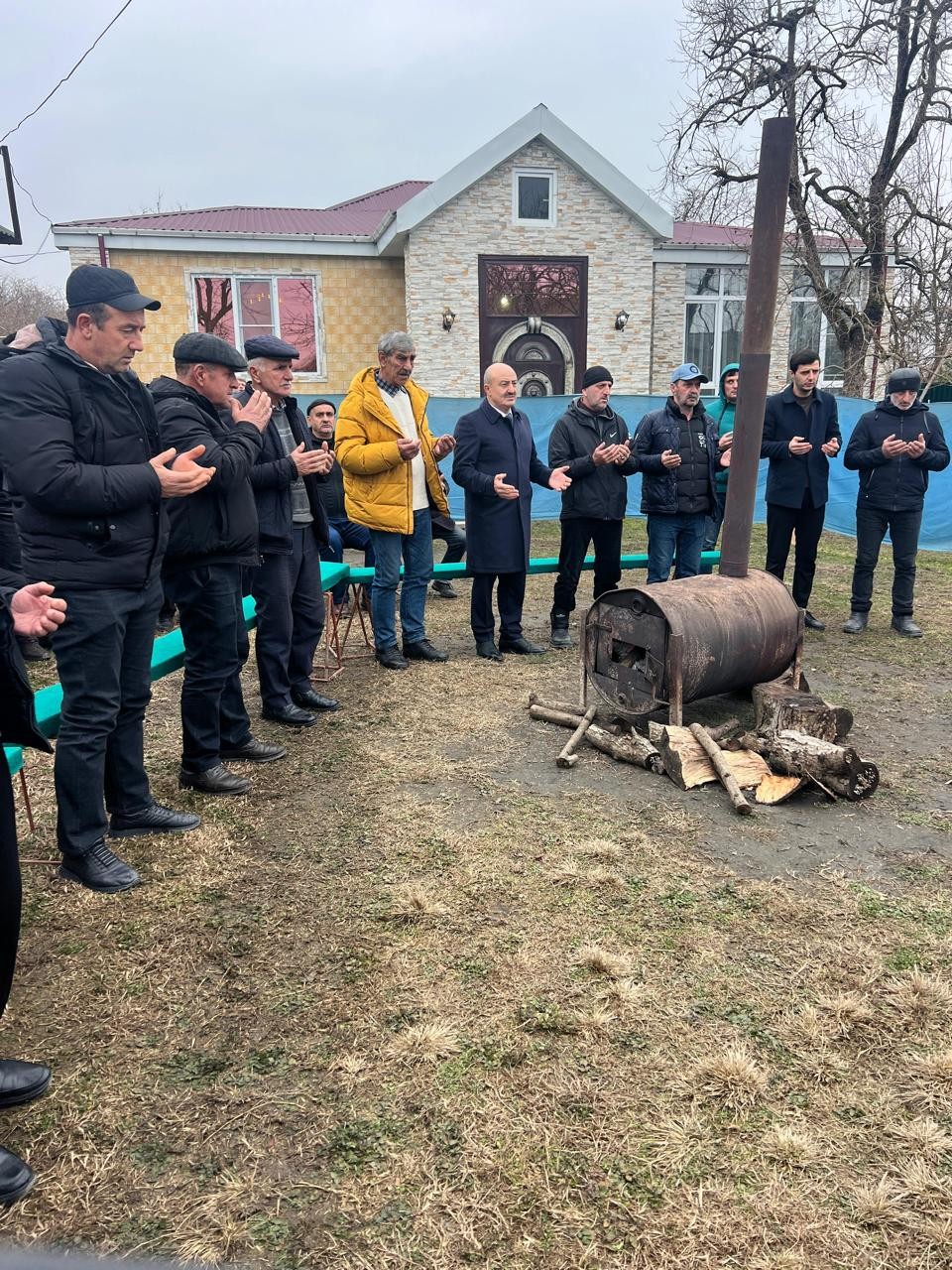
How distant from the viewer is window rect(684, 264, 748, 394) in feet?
55.5

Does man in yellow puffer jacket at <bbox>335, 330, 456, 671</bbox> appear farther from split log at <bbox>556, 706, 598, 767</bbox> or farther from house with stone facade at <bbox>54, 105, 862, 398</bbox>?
house with stone facade at <bbox>54, 105, 862, 398</bbox>

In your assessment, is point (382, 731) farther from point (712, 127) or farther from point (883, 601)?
point (712, 127)

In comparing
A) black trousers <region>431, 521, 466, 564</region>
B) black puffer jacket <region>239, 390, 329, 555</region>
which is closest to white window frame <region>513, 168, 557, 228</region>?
black trousers <region>431, 521, 466, 564</region>

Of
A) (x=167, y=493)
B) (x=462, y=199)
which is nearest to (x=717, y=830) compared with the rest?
(x=167, y=493)

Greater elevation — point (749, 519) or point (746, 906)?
point (749, 519)

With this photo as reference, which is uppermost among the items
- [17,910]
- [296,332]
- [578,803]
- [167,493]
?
[296,332]

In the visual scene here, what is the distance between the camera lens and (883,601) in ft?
25.4

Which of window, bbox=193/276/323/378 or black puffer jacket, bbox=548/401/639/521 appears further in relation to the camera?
window, bbox=193/276/323/378

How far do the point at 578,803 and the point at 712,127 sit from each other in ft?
58.8

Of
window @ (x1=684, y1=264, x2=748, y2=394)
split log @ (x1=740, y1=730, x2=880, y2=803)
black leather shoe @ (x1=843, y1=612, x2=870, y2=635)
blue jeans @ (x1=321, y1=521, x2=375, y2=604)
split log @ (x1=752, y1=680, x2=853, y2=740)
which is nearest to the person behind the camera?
split log @ (x1=740, y1=730, x2=880, y2=803)

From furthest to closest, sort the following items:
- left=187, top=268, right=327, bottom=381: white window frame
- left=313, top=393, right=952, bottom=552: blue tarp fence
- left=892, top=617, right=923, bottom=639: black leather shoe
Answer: left=187, top=268, right=327, bottom=381: white window frame
left=313, top=393, right=952, bottom=552: blue tarp fence
left=892, top=617, right=923, bottom=639: black leather shoe

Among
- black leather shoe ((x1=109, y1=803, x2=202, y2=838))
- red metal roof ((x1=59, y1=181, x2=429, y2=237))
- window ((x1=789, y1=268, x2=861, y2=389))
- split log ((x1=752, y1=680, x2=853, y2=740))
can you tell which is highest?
red metal roof ((x1=59, y1=181, x2=429, y2=237))

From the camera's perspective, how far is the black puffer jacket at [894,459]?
6543 millimetres

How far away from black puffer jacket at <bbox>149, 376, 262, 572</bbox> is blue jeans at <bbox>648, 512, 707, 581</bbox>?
3560 millimetres
